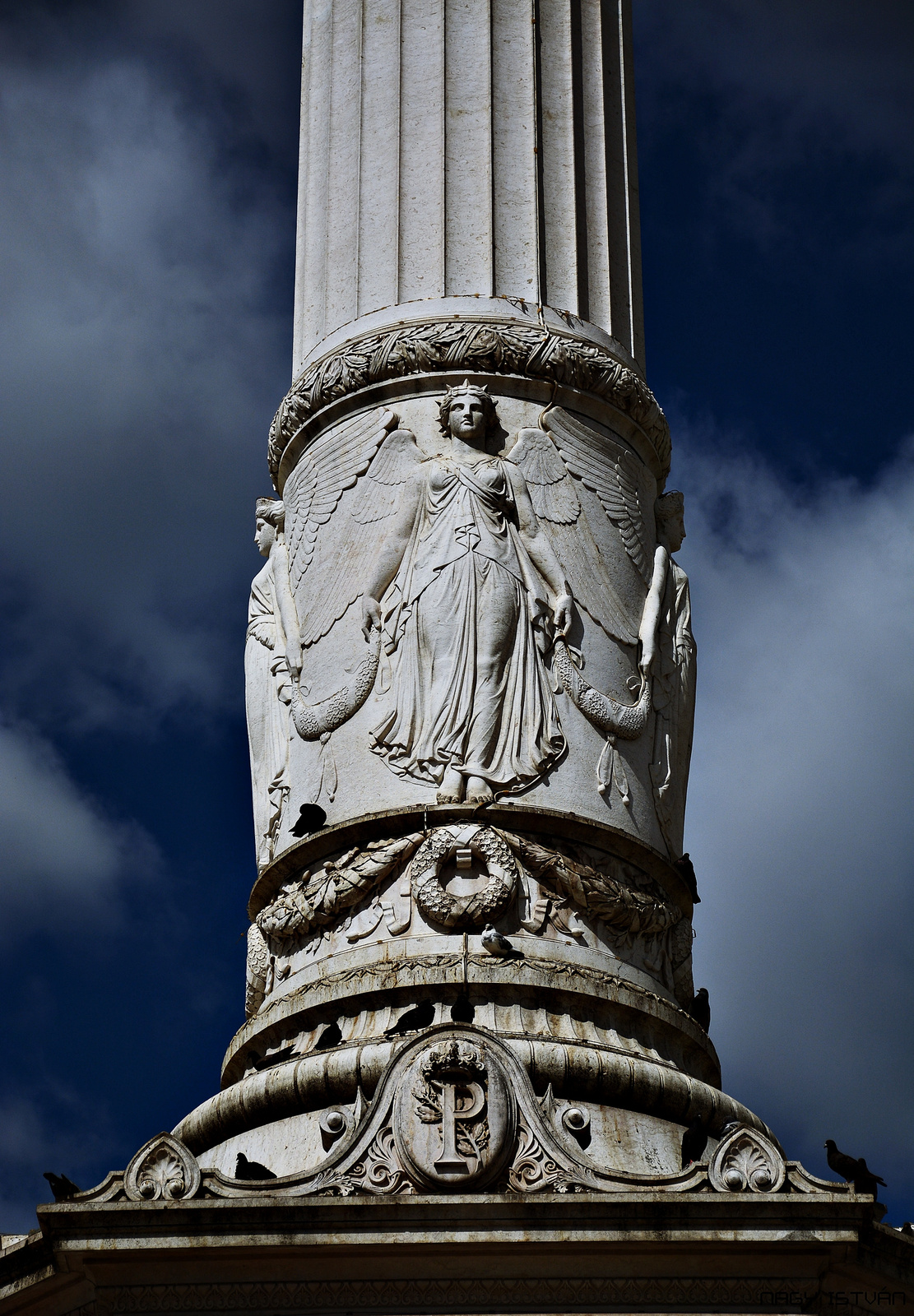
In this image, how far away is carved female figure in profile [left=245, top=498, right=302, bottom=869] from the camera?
21.6 metres

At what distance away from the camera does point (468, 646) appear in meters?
20.6

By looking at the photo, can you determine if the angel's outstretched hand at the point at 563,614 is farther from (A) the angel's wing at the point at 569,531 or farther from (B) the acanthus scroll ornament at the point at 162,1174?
(B) the acanthus scroll ornament at the point at 162,1174

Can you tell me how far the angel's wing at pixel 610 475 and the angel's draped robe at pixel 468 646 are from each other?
107 cm

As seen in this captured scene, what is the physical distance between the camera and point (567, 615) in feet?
69.3

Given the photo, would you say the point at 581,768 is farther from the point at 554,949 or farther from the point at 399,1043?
the point at 399,1043

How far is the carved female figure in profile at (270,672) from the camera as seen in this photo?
21625 mm

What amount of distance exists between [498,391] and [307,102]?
5460mm

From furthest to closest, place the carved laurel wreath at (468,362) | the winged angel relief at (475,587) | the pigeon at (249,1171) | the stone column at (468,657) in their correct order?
the carved laurel wreath at (468,362) → the winged angel relief at (475,587) → the stone column at (468,657) → the pigeon at (249,1171)

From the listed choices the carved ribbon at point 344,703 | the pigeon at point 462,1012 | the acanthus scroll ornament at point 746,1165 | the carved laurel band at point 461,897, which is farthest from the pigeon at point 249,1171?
the carved ribbon at point 344,703

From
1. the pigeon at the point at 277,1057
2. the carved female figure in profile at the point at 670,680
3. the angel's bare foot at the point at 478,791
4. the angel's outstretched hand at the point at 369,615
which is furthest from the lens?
the carved female figure in profile at the point at 670,680

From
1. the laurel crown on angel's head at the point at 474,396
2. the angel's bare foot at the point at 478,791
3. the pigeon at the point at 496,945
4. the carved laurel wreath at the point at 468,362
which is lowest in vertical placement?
the pigeon at the point at 496,945

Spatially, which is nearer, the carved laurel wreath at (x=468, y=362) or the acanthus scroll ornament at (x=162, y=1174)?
the acanthus scroll ornament at (x=162, y=1174)

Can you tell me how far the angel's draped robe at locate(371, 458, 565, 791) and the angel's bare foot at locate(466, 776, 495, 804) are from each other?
0.26 ft

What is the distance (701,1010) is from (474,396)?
6.64 metres
